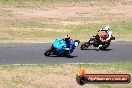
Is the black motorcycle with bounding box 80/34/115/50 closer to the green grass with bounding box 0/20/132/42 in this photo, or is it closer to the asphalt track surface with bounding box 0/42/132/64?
the asphalt track surface with bounding box 0/42/132/64

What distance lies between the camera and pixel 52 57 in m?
27.6

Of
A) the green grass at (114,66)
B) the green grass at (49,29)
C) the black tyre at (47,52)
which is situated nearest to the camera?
the green grass at (114,66)

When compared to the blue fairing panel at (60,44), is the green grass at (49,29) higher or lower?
lower

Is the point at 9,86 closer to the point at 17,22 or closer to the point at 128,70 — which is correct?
the point at 128,70

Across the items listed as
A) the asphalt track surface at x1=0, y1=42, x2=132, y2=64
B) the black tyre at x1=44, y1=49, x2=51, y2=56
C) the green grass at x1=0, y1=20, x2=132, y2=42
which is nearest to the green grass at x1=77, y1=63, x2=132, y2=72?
the asphalt track surface at x1=0, y1=42, x2=132, y2=64

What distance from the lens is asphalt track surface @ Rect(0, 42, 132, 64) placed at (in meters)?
26.7

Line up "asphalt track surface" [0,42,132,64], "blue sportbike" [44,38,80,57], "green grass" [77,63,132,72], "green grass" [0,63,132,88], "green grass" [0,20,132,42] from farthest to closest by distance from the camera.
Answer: "green grass" [0,20,132,42]
"blue sportbike" [44,38,80,57]
"asphalt track surface" [0,42,132,64]
"green grass" [77,63,132,72]
"green grass" [0,63,132,88]

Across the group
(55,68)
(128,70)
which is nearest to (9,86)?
(55,68)

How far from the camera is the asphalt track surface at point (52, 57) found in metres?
26.7

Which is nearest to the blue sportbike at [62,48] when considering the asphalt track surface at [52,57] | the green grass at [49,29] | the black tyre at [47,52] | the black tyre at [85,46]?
the black tyre at [47,52]

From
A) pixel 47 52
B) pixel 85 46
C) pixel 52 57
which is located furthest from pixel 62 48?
pixel 85 46

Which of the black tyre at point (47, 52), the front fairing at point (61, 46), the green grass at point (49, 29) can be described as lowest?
the green grass at point (49, 29)

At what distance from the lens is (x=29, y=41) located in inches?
1303

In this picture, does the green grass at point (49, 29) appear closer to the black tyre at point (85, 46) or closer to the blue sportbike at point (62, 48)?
the black tyre at point (85, 46)
